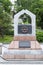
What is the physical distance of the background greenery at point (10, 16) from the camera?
24.6 metres

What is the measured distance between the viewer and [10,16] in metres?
26.3

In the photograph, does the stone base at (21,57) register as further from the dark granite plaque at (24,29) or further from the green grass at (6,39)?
the green grass at (6,39)

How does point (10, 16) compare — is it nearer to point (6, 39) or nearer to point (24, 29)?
point (6, 39)

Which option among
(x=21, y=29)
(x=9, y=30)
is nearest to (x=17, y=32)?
(x=21, y=29)

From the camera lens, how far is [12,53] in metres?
13.4

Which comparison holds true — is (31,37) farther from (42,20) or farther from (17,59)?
(42,20)

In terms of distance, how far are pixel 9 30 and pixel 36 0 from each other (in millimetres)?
8952

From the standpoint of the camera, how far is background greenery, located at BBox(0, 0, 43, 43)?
80.7 feet

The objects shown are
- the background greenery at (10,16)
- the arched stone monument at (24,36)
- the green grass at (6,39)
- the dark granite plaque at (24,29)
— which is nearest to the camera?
the arched stone monument at (24,36)

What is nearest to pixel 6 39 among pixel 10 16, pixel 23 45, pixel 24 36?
pixel 10 16

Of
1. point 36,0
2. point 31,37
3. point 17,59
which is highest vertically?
point 36,0

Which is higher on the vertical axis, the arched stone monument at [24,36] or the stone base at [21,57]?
the arched stone monument at [24,36]

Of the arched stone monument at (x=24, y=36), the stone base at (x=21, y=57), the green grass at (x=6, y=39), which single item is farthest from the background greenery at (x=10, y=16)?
the stone base at (x=21, y=57)

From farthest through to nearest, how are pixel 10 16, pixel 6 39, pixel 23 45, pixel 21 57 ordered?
pixel 10 16, pixel 6 39, pixel 23 45, pixel 21 57
